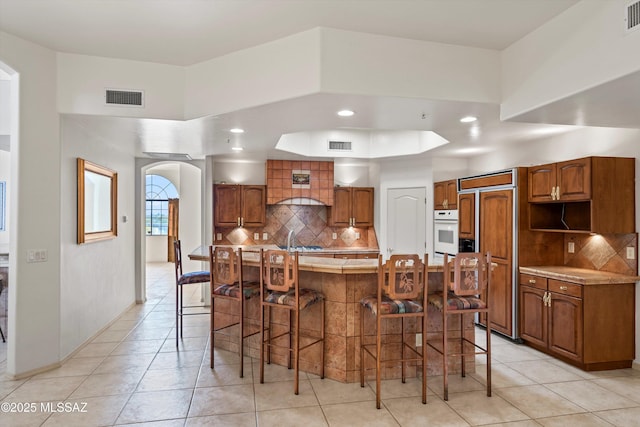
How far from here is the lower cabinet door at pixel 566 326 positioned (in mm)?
3584

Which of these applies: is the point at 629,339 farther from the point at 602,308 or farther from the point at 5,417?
the point at 5,417

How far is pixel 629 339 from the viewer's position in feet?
11.9

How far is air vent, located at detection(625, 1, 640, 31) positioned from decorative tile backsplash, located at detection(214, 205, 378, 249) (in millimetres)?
5156

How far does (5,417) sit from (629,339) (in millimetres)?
5222

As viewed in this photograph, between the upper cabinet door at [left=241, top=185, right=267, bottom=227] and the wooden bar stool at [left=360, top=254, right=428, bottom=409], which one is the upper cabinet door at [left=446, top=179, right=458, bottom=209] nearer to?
the wooden bar stool at [left=360, top=254, right=428, bottom=409]

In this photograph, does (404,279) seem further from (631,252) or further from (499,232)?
(631,252)

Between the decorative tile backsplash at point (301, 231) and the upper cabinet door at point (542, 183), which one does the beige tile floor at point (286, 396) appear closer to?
the upper cabinet door at point (542, 183)

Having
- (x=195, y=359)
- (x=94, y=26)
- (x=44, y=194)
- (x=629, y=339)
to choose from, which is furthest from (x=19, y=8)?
(x=629, y=339)

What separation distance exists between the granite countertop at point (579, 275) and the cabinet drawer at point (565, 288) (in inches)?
1.6

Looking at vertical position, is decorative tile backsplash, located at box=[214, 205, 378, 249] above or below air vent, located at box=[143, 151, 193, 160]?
below

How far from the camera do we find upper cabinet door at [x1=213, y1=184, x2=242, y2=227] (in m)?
6.55

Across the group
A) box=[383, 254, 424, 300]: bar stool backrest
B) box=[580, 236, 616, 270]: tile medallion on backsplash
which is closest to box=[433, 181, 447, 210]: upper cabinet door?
box=[580, 236, 616, 270]: tile medallion on backsplash

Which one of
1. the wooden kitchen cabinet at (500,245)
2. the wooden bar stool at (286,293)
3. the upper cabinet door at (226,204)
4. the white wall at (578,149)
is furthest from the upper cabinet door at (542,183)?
the upper cabinet door at (226,204)

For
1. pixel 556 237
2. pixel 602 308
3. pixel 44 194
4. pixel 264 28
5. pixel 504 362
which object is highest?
pixel 264 28
